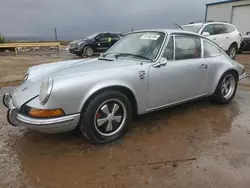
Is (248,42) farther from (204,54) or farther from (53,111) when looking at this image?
(53,111)

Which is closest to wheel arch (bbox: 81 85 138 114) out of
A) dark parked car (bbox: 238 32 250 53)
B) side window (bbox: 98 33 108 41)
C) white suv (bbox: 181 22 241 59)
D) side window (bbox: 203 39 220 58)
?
side window (bbox: 203 39 220 58)

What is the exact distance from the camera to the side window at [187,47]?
12.5 ft

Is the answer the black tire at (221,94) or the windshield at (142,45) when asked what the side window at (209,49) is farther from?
the windshield at (142,45)

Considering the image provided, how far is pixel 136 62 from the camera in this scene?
338 centimetres

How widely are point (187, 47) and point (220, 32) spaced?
7.43m

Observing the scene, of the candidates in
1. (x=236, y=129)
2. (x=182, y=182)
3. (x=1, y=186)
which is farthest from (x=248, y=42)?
(x=1, y=186)

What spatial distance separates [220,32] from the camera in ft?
34.3

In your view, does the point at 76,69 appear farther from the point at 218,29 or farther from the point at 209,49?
the point at 218,29

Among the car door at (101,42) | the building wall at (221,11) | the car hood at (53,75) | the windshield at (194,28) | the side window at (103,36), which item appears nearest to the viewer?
the car hood at (53,75)

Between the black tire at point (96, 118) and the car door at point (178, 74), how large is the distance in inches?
16.6

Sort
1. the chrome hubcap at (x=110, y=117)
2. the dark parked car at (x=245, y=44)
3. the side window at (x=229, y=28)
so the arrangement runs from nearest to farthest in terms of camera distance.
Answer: the chrome hubcap at (x=110, y=117) → the side window at (x=229, y=28) → the dark parked car at (x=245, y=44)

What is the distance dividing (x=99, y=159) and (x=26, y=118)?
0.96 metres

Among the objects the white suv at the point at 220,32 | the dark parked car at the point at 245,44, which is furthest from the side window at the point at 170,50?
the dark parked car at the point at 245,44

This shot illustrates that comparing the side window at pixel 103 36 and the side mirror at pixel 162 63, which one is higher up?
the side mirror at pixel 162 63
